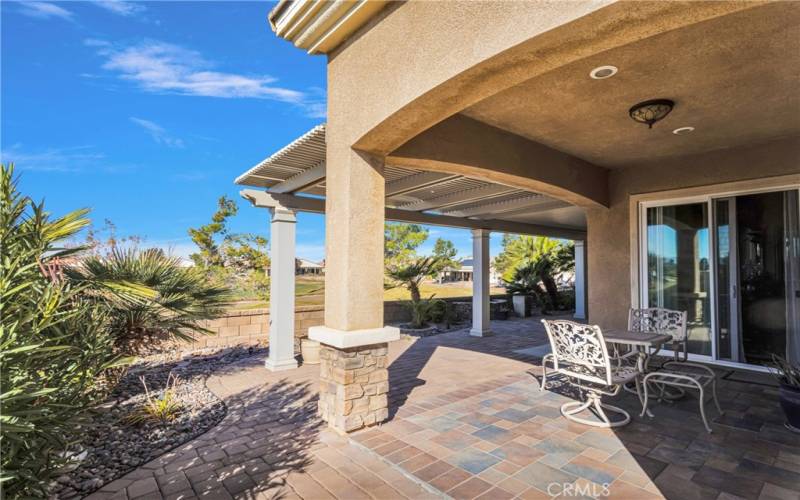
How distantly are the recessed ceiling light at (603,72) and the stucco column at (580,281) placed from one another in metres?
11.4

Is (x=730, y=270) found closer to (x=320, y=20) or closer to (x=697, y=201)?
(x=697, y=201)

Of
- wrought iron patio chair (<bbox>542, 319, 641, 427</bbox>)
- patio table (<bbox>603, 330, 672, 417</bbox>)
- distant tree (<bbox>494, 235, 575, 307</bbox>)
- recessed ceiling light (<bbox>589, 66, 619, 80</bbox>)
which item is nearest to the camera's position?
recessed ceiling light (<bbox>589, 66, 619, 80</bbox>)

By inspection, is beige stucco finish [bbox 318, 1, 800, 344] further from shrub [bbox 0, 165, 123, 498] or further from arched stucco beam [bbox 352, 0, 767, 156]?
shrub [bbox 0, 165, 123, 498]

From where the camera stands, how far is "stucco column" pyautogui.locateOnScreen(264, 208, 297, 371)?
6535 millimetres

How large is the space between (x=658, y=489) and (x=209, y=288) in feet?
19.0

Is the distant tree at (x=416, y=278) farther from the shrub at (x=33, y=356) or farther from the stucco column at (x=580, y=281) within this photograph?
the shrub at (x=33, y=356)

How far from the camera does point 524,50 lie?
2535mm

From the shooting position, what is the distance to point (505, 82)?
2.97 meters

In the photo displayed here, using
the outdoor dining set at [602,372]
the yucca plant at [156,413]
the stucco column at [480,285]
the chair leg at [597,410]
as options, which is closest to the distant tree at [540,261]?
the stucco column at [480,285]

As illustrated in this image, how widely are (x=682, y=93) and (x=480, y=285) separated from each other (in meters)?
6.59

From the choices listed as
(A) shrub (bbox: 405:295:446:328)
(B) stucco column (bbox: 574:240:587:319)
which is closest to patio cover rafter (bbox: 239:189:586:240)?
(B) stucco column (bbox: 574:240:587:319)

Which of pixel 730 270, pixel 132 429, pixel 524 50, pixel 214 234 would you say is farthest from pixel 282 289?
pixel 214 234

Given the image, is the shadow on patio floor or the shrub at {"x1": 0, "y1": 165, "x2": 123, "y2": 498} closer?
the shrub at {"x1": 0, "y1": 165, "x2": 123, "y2": 498}

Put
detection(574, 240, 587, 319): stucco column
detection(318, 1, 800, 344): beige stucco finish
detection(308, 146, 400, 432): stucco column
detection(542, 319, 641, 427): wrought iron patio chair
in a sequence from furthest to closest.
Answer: detection(574, 240, 587, 319): stucco column < detection(308, 146, 400, 432): stucco column < detection(542, 319, 641, 427): wrought iron patio chair < detection(318, 1, 800, 344): beige stucco finish
